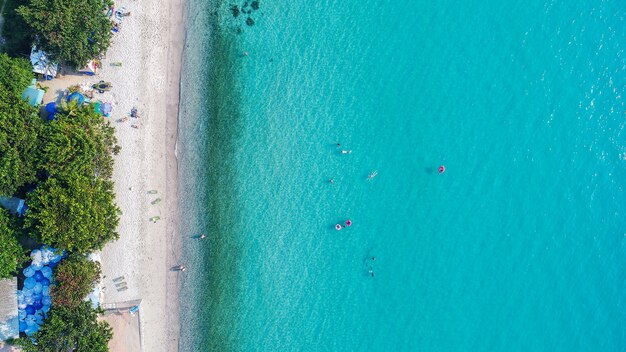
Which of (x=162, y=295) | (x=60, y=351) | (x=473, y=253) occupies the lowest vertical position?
(x=60, y=351)

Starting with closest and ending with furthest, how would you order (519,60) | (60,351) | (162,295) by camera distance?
(60,351) < (162,295) < (519,60)

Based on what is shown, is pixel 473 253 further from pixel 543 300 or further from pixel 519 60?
pixel 519 60

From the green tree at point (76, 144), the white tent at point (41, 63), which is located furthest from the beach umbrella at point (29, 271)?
the white tent at point (41, 63)

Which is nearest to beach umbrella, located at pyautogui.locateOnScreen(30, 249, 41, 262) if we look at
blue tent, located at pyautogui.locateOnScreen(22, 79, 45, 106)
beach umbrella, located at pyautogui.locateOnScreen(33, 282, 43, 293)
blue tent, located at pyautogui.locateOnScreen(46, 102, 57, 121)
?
beach umbrella, located at pyautogui.locateOnScreen(33, 282, 43, 293)

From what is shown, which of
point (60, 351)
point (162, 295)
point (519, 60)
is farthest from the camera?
point (519, 60)

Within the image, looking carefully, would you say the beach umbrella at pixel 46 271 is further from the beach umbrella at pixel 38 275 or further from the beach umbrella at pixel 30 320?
the beach umbrella at pixel 30 320

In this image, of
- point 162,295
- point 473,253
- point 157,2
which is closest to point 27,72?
point 157,2

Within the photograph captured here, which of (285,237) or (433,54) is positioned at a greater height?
(433,54)

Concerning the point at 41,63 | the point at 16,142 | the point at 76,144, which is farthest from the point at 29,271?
the point at 41,63
